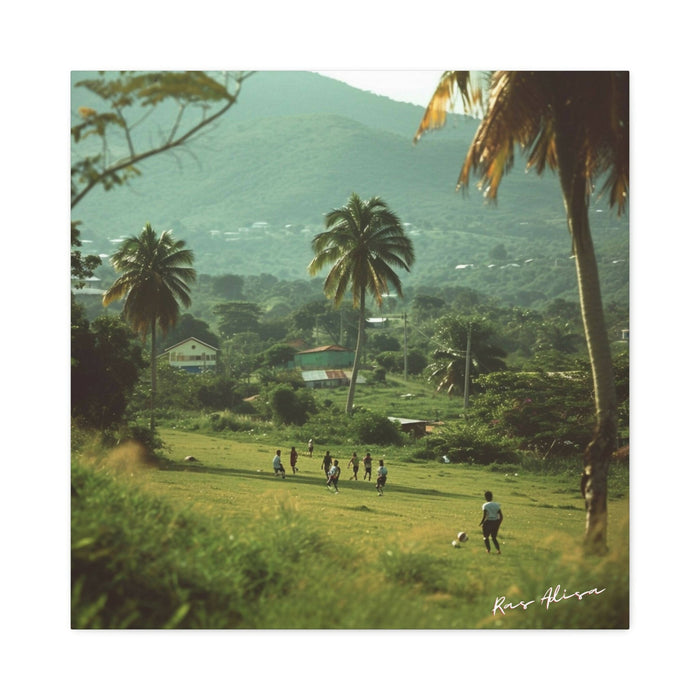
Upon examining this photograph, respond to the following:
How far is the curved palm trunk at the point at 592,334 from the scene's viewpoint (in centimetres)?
727

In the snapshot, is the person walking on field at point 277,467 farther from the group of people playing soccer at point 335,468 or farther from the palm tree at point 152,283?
the palm tree at point 152,283

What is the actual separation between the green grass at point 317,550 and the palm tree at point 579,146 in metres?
0.69

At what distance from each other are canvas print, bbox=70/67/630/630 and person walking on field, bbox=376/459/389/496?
23mm

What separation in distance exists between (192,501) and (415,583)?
7.64ft

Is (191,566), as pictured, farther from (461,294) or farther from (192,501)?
(461,294)

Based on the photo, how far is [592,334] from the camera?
7.40 m

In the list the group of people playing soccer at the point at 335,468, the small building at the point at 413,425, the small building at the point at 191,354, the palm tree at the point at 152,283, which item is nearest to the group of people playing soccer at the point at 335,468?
the group of people playing soccer at the point at 335,468

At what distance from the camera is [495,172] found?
739 cm

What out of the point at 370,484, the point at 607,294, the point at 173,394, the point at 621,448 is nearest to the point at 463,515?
the point at 370,484

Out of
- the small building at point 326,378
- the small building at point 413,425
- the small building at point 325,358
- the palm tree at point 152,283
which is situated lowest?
the small building at point 413,425
